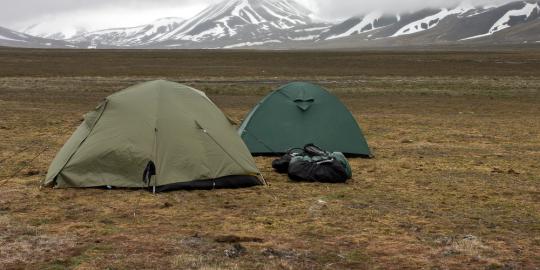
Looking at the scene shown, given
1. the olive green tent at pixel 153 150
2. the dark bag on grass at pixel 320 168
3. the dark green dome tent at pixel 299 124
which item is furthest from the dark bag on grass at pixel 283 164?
the dark green dome tent at pixel 299 124

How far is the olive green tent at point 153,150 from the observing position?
10.4m

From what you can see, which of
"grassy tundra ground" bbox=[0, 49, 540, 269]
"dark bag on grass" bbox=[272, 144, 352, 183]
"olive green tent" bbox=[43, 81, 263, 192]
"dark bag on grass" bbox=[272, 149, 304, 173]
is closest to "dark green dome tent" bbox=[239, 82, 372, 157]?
"grassy tundra ground" bbox=[0, 49, 540, 269]

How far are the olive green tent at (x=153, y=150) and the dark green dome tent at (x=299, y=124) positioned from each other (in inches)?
112

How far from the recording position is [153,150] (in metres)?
10.4

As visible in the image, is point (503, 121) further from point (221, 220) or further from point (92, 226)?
point (92, 226)

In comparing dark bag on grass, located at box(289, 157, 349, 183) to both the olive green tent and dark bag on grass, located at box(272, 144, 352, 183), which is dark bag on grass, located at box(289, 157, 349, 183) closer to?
dark bag on grass, located at box(272, 144, 352, 183)

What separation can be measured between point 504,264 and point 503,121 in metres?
17.2

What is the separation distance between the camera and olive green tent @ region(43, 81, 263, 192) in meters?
10.4

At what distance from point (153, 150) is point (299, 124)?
4662 mm

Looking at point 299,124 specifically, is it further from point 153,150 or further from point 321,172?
point 153,150

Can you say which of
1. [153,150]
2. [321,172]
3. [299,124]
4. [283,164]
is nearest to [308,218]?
[321,172]

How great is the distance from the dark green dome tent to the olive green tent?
2843 mm

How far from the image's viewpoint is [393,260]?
23.0 ft

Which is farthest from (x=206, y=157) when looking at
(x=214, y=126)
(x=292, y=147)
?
(x=292, y=147)
